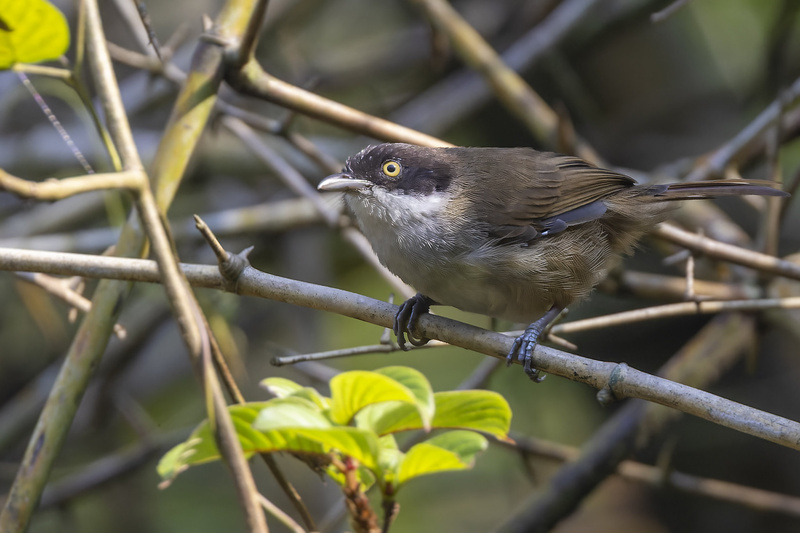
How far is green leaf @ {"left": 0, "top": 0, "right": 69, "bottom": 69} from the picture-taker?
2.06 m

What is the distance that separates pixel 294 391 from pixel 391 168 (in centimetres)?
153

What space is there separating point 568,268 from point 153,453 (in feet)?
9.11

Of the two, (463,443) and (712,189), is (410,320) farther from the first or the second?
(712,189)

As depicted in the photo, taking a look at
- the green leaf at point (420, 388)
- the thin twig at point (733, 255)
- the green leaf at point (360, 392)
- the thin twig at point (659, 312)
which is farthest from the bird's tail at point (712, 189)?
the green leaf at point (360, 392)

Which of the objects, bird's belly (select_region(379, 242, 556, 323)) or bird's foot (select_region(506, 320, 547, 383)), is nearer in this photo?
bird's foot (select_region(506, 320, 547, 383))

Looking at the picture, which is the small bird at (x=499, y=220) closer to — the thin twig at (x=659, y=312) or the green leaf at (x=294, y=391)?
the thin twig at (x=659, y=312)

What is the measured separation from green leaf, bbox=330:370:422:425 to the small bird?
923 mm

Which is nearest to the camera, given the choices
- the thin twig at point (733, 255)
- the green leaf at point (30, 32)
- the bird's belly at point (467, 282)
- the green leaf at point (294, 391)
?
the green leaf at point (294, 391)

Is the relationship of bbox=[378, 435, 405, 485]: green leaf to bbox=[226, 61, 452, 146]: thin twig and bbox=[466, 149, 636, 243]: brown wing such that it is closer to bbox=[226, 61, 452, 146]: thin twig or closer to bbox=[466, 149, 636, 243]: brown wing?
bbox=[466, 149, 636, 243]: brown wing

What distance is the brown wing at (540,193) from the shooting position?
127 inches

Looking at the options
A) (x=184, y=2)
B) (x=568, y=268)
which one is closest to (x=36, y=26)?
(x=568, y=268)

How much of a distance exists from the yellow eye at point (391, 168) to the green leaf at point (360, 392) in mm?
1585

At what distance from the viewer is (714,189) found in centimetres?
331

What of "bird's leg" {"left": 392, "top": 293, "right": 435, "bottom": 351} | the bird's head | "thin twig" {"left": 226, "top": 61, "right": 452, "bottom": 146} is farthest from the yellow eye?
"bird's leg" {"left": 392, "top": 293, "right": 435, "bottom": 351}
